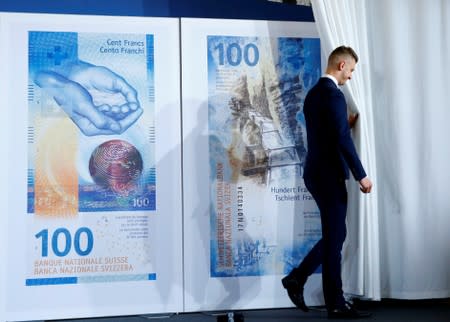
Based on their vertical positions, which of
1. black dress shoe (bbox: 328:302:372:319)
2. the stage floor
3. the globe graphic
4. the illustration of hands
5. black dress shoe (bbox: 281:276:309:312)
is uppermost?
the illustration of hands

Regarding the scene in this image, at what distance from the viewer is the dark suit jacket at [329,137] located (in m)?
3.30

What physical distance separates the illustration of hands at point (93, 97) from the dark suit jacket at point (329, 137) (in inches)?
44.5

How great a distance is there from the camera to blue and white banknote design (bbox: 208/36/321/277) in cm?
382

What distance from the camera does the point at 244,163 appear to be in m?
3.86

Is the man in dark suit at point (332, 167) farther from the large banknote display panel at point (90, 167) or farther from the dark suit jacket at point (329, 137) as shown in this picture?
the large banknote display panel at point (90, 167)

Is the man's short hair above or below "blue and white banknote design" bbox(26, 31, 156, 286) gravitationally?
above

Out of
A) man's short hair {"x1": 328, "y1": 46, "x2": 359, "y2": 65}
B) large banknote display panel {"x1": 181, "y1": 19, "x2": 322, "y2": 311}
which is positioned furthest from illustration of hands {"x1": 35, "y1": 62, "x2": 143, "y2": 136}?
man's short hair {"x1": 328, "y1": 46, "x2": 359, "y2": 65}

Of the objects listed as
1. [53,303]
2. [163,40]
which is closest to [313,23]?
[163,40]

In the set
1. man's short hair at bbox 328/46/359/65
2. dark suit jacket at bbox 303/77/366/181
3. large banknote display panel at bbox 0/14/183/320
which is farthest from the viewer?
large banknote display panel at bbox 0/14/183/320

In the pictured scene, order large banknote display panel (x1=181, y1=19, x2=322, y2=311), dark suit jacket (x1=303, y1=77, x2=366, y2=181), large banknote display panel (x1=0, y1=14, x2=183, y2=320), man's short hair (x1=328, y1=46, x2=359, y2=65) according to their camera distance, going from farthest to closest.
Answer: large banknote display panel (x1=181, y1=19, x2=322, y2=311) < large banknote display panel (x1=0, y1=14, x2=183, y2=320) < man's short hair (x1=328, y1=46, x2=359, y2=65) < dark suit jacket (x1=303, y1=77, x2=366, y2=181)

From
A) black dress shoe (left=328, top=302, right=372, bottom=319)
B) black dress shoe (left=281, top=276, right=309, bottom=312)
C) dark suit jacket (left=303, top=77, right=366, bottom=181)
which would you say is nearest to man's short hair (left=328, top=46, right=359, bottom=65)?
dark suit jacket (left=303, top=77, right=366, bottom=181)

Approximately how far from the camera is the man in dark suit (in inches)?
130

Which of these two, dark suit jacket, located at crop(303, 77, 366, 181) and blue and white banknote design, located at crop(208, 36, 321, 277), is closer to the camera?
dark suit jacket, located at crop(303, 77, 366, 181)

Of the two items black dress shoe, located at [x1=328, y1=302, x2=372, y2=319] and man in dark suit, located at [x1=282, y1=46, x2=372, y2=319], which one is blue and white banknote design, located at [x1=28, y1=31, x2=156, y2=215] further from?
black dress shoe, located at [x1=328, y1=302, x2=372, y2=319]
